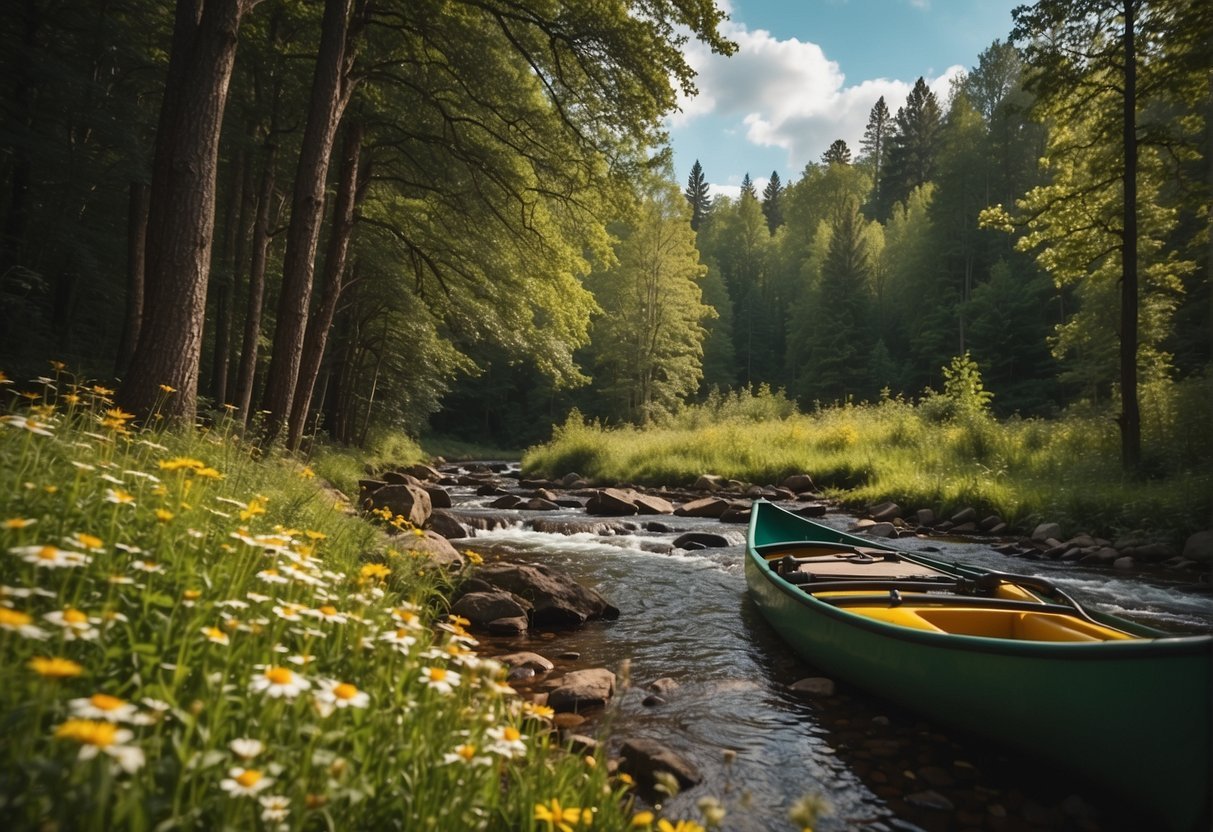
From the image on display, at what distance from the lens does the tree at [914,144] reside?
5000 cm

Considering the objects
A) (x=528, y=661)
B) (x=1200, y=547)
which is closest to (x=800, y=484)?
(x=1200, y=547)

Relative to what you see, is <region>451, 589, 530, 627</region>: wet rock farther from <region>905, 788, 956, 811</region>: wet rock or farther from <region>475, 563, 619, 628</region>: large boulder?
<region>905, 788, 956, 811</region>: wet rock

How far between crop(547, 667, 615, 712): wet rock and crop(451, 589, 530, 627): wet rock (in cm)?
142

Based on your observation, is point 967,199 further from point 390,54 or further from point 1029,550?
point 390,54

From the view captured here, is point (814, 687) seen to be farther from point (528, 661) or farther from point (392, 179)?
point (392, 179)

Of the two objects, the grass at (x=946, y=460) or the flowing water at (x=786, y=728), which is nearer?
the flowing water at (x=786, y=728)

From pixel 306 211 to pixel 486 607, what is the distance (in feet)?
16.0

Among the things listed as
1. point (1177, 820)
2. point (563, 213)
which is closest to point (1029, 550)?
point (1177, 820)

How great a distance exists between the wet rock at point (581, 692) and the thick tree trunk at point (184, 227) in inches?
136

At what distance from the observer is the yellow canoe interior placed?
12.8 feet

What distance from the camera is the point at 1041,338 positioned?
29.7m

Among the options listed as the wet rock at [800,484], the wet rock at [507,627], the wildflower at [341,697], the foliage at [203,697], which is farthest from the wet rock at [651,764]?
the wet rock at [800,484]

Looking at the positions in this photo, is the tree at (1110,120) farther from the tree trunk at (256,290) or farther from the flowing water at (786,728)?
the tree trunk at (256,290)

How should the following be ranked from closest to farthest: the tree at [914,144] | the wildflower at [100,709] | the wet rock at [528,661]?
1. the wildflower at [100,709]
2. the wet rock at [528,661]
3. the tree at [914,144]
